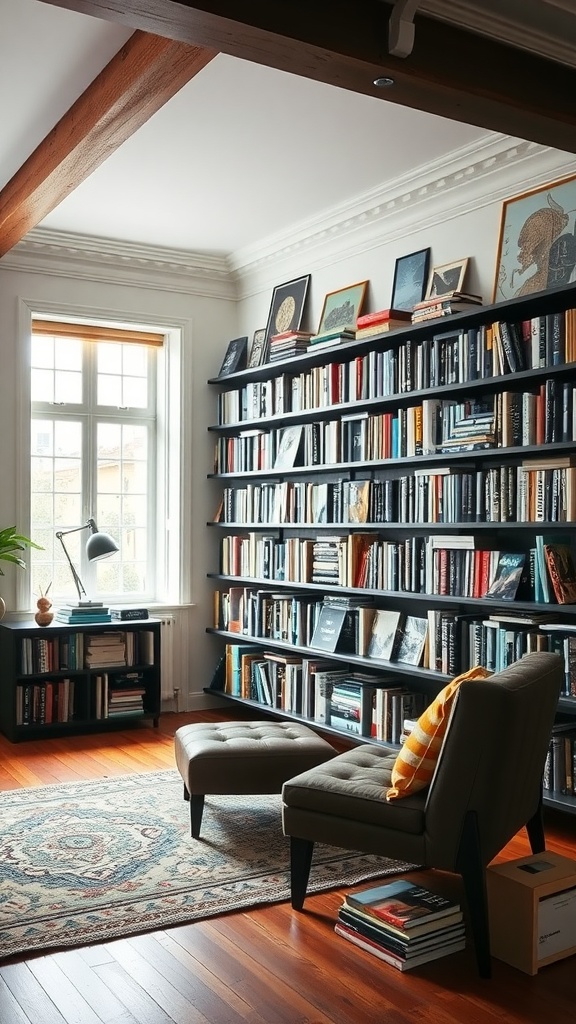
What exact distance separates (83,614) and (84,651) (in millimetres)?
235

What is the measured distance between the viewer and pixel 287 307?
238 inches

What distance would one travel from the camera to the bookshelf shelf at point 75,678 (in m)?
5.68

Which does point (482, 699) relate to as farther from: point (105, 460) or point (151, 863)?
point (105, 460)

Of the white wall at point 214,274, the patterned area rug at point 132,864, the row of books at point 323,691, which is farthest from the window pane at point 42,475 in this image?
the patterned area rug at point 132,864

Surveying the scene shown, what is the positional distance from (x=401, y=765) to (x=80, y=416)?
162 inches

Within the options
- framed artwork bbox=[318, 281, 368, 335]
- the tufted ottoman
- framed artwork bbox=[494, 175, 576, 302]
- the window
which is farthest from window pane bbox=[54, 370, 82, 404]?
the tufted ottoman

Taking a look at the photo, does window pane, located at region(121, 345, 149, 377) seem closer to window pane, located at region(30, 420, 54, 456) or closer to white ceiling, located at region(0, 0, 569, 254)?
window pane, located at region(30, 420, 54, 456)

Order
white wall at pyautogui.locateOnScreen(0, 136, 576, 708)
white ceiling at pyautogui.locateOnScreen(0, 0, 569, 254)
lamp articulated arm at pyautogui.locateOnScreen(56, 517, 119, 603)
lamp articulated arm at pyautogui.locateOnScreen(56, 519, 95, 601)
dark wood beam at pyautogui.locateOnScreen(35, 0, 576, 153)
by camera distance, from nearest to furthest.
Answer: dark wood beam at pyautogui.locateOnScreen(35, 0, 576, 153)
white ceiling at pyautogui.locateOnScreen(0, 0, 569, 254)
white wall at pyautogui.locateOnScreen(0, 136, 576, 708)
lamp articulated arm at pyautogui.locateOnScreen(56, 517, 119, 603)
lamp articulated arm at pyautogui.locateOnScreen(56, 519, 95, 601)

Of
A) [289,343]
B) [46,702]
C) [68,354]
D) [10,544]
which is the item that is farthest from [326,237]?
[46,702]

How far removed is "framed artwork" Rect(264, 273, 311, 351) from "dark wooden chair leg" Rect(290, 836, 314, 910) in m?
3.51

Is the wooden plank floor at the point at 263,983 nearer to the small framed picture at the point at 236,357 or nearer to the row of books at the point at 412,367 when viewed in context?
the row of books at the point at 412,367

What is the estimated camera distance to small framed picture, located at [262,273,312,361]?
5.92 metres

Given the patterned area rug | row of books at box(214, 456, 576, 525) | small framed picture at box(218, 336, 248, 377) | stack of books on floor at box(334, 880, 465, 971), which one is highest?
small framed picture at box(218, 336, 248, 377)

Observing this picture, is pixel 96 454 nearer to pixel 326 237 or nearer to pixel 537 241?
pixel 326 237
